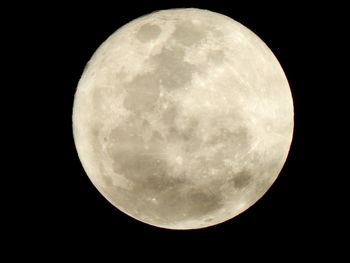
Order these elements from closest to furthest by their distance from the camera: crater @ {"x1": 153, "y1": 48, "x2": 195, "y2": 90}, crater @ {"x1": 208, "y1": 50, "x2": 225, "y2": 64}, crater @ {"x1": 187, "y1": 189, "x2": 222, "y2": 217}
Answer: crater @ {"x1": 153, "y1": 48, "x2": 195, "y2": 90}
crater @ {"x1": 208, "y1": 50, "x2": 225, "y2": 64}
crater @ {"x1": 187, "y1": 189, "x2": 222, "y2": 217}

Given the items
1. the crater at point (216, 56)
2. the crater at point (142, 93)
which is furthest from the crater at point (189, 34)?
the crater at point (142, 93)

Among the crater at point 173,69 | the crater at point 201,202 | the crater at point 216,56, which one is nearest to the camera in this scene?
the crater at point 173,69

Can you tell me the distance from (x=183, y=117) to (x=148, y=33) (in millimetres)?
797

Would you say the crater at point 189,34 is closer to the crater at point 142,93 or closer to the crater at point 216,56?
the crater at point 216,56

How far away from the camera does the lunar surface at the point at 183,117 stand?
4098 millimetres

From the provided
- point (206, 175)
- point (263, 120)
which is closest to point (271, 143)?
point (263, 120)

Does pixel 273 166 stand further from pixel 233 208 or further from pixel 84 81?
pixel 84 81

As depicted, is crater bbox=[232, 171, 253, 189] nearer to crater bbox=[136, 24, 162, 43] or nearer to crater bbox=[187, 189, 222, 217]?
crater bbox=[187, 189, 222, 217]

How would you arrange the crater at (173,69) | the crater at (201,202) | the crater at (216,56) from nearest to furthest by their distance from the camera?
the crater at (173,69) → the crater at (216,56) → the crater at (201,202)

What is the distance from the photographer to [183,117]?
4.07m

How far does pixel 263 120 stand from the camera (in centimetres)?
431

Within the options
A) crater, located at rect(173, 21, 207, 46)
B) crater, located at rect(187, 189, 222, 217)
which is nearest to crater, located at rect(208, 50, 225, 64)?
crater, located at rect(173, 21, 207, 46)

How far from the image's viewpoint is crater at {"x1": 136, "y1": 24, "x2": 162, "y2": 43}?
14.2 ft

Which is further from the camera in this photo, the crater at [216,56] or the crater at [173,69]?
the crater at [216,56]
